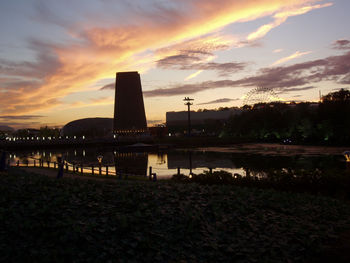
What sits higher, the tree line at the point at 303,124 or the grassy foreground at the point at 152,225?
the tree line at the point at 303,124

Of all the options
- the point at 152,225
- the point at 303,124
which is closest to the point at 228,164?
the point at 152,225

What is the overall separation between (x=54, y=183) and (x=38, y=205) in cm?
360

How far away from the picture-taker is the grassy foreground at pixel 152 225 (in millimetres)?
9148

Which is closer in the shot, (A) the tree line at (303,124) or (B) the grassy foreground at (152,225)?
(B) the grassy foreground at (152,225)

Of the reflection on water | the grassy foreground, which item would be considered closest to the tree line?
the reflection on water

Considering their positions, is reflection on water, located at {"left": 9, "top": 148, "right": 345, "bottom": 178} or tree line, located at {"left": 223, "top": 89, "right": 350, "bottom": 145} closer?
reflection on water, located at {"left": 9, "top": 148, "right": 345, "bottom": 178}

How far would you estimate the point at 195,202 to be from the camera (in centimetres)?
1351

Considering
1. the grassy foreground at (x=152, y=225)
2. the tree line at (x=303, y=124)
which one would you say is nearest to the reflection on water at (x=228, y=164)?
the grassy foreground at (x=152, y=225)

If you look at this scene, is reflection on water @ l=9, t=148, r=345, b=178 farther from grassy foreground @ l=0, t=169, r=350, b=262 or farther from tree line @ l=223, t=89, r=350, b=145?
tree line @ l=223, t=89, r=350, b=145

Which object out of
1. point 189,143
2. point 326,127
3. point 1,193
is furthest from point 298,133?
point 1,193

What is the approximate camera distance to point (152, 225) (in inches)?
426

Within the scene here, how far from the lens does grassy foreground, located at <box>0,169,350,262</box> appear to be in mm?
9148

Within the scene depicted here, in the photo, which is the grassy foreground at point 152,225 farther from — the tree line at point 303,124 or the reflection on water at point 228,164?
the tree line at point 303,124

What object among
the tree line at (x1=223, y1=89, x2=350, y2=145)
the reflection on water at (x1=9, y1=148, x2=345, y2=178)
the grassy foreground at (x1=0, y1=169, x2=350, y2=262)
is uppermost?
the tree line at (x1=223, y1=89, x2=350, y2=145)
